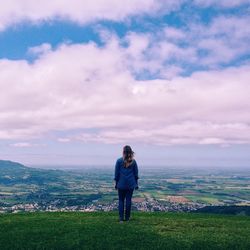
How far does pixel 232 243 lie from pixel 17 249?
7.32m

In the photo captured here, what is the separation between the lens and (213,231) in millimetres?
14656

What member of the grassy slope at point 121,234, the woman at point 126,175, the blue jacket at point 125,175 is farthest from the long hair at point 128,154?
the grassy slope at point 121,234

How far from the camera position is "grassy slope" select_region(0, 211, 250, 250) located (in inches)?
475

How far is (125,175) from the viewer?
16719 mm

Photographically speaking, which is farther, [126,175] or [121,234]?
[126,175]

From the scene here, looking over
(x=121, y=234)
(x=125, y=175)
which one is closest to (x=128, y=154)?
(x=125, y=175)

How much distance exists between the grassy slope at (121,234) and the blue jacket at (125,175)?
1.71 m

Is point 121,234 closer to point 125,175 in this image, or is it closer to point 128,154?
point 125,175

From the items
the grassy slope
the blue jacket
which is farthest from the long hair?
the grassy slope

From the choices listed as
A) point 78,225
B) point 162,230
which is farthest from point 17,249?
point 162,230

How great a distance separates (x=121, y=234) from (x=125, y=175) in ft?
12.0

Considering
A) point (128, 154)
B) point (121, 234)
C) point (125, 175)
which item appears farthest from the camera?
point (125, 175)

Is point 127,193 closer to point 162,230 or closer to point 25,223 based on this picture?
point 162,230

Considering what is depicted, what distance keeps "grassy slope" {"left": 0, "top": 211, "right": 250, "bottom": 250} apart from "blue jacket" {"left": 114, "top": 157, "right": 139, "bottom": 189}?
5.61 ft
